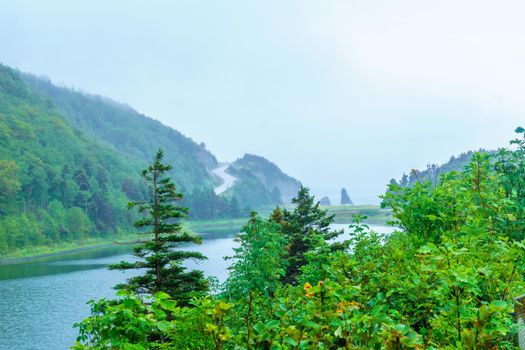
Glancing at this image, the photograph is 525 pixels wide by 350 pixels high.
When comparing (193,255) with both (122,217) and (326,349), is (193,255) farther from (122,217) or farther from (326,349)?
(122,217)

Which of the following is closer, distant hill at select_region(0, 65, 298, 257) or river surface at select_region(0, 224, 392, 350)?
river surface at select_region(0, 224, 392, 350)

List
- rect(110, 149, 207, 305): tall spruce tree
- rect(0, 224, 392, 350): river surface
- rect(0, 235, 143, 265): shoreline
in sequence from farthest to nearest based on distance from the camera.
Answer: rect(0, 235, 143, 265): shoreline < rect(0, 224, 392, 350): river surface < rect(110, 149, 207, 305): tall spruce tree

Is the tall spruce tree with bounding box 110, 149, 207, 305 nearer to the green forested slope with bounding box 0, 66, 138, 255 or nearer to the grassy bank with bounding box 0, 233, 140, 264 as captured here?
the grassy bank with bounding box 0, 233, 140, 264

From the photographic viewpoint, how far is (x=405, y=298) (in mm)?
4395

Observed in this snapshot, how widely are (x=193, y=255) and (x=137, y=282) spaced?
11.0 ft

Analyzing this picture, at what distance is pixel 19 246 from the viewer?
94.3 metres

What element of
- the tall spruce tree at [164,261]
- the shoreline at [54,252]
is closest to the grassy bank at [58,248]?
the shoreline at [54,252]

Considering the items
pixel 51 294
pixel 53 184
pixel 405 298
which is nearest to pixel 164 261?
pixel 405 298

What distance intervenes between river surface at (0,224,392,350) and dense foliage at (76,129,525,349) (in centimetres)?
3044

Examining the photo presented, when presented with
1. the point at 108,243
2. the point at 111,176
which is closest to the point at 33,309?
the point at 108,243

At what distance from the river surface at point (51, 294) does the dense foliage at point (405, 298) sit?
30.4 meters

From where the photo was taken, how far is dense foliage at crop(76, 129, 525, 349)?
9.78 ft

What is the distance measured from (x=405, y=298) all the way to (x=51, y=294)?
53048 mm

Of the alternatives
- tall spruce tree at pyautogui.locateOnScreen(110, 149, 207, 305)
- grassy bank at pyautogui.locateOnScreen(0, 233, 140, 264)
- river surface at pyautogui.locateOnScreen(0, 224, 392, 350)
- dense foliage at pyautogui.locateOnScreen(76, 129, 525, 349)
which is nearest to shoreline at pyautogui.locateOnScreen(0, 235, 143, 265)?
grassy bank at pyautogui.locateOnScreen(0, 233, 140, 264)
